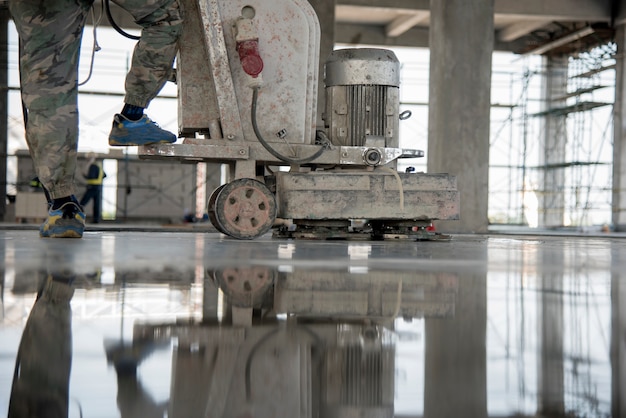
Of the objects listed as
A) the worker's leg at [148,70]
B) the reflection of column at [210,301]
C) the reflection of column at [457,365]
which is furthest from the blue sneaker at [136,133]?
the reflection of column at [457,365]

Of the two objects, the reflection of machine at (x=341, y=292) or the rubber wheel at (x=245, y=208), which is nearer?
the reflection of machine at (x=341, y=292)

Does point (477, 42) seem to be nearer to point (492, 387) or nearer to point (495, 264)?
point (495, 264)

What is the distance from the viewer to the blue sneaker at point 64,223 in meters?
3.41

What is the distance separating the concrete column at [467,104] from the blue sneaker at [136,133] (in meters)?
A: 6.78

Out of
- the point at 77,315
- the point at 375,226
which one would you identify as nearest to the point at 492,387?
the point at 77,315

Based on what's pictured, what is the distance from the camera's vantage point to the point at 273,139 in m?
3.91

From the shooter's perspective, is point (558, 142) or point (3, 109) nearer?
point (3, 109)

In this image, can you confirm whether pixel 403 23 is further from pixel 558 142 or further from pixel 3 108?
pixel 3 108

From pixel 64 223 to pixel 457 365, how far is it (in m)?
2.95

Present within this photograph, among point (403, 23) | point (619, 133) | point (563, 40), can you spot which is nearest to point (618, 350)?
point (619, 133)

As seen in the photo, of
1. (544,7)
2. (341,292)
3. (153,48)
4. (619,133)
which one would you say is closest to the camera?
(341,292)

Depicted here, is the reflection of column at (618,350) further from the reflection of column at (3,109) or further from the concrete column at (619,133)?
the reflection of column at (3,109)

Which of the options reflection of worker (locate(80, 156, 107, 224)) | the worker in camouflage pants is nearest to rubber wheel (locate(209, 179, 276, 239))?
the worker in camouflage pants

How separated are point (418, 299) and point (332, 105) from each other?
317 cm
